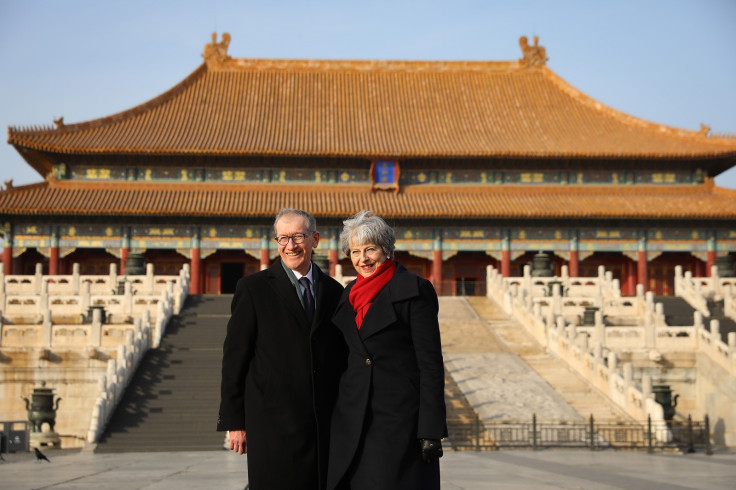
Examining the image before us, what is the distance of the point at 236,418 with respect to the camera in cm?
566

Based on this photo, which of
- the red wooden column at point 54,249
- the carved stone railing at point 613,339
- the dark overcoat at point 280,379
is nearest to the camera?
the dark overcoat at point 280,379

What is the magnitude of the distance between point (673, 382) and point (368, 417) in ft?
59.3

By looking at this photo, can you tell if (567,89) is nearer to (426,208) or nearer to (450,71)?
(450,71)

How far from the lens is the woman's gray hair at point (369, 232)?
5648mm

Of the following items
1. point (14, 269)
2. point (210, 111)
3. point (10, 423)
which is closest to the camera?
point (10, 423)

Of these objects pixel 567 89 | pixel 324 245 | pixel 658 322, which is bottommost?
pixel 658 322

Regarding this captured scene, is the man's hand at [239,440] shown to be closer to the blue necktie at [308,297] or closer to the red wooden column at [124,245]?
the blue necktie at [308,297]

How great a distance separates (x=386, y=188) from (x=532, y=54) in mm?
11337

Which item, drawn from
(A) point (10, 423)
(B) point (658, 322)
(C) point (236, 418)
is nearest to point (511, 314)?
(B) point (658, 322)

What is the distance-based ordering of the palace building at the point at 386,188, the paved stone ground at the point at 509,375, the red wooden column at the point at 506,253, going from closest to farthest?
the paved stone ground at the point at 509,375
the palace building at the point at 386,188
the red wooden column at the point at 506,253

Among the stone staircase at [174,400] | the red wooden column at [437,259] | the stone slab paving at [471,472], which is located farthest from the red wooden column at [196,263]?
the stone slab paving at [471,472]

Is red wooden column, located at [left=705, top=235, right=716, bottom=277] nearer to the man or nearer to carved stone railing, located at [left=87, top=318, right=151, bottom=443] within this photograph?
carved stone railing, located at [left=87, top=318, right=151, bottom=443]

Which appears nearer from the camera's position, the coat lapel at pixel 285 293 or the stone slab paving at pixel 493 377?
the coat lapel at pixel 285 293

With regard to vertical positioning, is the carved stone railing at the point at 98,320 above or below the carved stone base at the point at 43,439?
above
